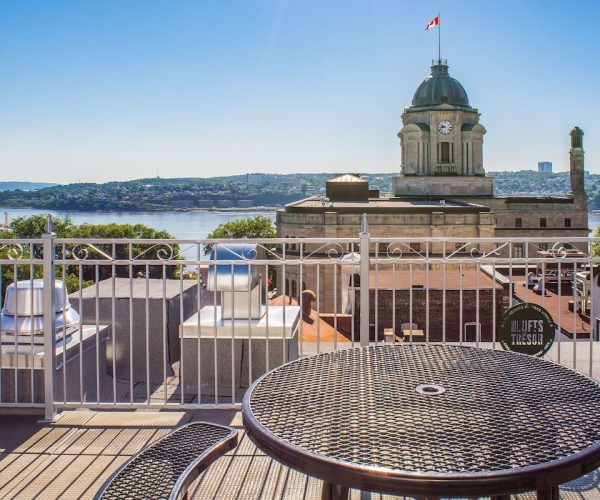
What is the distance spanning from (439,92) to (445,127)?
12.6ft

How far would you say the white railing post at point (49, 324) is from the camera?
15.6 feet

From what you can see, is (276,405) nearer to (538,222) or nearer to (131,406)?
(131,406)

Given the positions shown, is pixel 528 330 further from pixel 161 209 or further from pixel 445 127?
pixel 161 209

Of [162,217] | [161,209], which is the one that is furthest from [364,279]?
[162,217]

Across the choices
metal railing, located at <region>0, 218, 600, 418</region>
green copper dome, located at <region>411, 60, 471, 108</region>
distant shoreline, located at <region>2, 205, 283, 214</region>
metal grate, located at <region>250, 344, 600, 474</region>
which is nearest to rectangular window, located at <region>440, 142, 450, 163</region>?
green copper dome, located at <region>411, 60, 471, 108</region>

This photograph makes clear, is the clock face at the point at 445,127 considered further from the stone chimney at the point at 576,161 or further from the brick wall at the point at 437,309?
the brick wall at the point at 437,309

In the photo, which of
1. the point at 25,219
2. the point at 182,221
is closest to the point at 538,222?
the point at 25,219

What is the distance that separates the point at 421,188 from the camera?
6309cm

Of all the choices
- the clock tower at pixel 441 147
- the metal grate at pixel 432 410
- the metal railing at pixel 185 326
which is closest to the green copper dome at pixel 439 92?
the clock tower at pixel 441 147

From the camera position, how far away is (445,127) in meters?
63.3

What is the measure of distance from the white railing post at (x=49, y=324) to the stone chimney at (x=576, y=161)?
6716 centimetres

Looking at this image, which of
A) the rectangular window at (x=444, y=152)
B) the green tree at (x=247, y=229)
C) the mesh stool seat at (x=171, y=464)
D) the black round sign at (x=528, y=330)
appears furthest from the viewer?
the green tree at (x=247, y=229)

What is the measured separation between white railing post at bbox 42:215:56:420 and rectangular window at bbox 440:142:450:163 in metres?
62.0

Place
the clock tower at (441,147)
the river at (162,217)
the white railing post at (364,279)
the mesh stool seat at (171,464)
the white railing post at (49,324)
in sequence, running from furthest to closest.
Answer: the river at (162,217)
the clock tower at (441,147)
the white railing post at (364,279)
the white railing post at (49,324)
the mesh stool seat at (171,464)
